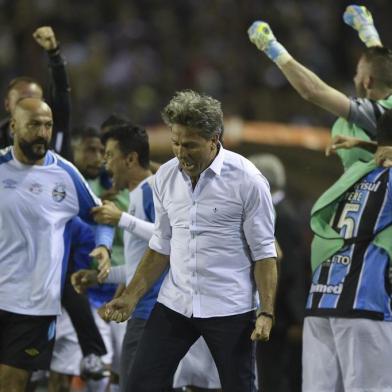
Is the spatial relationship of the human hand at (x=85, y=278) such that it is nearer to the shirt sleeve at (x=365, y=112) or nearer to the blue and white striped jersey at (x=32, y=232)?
the blue and white striped jersey at (x=32, y=232)

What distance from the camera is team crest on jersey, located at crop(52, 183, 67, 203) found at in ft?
23.4

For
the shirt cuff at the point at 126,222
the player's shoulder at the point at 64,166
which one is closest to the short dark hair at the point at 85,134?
the player's shoulder at the point at 64,166

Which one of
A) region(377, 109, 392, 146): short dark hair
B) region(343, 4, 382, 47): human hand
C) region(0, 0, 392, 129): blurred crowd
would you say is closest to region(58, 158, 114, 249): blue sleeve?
region(377, 109, 392, 146): short dark hair

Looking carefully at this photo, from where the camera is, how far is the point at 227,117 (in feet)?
44.6

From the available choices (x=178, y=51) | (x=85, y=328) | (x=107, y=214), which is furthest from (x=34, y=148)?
(x=178, y=51)

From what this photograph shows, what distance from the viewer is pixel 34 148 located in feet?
23.2

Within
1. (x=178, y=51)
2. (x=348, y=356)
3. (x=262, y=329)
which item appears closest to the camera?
(x=262, y=329)

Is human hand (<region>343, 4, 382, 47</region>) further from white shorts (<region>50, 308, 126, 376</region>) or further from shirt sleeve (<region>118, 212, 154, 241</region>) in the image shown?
white shorts (<region>50, 308, 126, 376</region>)

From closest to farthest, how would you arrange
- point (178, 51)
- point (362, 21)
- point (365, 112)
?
point (365, 112) < point (362, 21) < point (178, 51)

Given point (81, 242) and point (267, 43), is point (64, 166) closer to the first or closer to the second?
point (81, 242)

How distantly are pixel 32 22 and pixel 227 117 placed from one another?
4.47 m

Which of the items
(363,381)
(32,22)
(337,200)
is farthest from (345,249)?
(32,22)

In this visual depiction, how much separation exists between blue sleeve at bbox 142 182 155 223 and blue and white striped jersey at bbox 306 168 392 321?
3.73ft

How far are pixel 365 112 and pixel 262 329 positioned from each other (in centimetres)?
192
